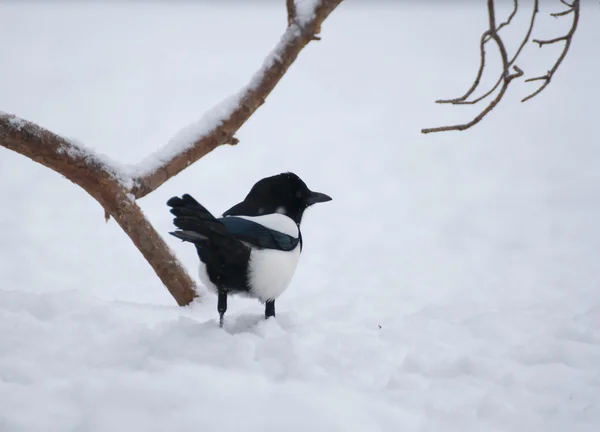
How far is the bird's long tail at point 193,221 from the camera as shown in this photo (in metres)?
2.33

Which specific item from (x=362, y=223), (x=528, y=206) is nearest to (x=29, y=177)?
(x=362, y=223)

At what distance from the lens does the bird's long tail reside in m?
2.33

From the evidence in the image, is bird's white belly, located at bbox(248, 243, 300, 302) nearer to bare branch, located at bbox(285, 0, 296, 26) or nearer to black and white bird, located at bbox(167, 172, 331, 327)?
black and white bird, located at bbox(167, 172, 331, 327)

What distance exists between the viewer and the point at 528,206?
732 cm

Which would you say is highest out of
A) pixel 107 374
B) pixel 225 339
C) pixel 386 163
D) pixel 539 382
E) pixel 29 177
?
pixel 107 374

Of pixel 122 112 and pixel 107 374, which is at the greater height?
pixel 107 374

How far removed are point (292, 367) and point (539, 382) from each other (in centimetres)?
93

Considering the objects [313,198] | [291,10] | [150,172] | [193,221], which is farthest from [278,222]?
[291,10]

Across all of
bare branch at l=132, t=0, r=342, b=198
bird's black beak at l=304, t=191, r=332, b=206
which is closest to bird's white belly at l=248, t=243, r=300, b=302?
bird's black beak at l=304, t=191, r=332, b=206

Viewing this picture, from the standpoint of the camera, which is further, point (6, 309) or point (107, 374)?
point (6, 309)

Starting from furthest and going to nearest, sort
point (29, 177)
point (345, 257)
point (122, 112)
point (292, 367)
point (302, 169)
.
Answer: point (122, 112) → point (302, 169) → point (29, 177) → point (345, 257) → point (292, 367)

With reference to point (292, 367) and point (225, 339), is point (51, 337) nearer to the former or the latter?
point (225, 339)

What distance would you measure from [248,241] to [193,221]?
14.2 inches

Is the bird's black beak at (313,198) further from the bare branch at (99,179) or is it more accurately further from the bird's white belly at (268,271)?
the bare branch at (99,179)
